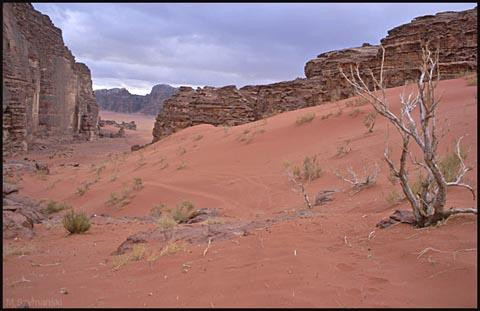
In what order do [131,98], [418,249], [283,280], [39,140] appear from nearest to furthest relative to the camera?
[283,280] < [418,249] < [39,140] < [131,98]

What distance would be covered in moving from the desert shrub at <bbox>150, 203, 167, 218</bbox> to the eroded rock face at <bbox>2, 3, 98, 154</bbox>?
1443cm

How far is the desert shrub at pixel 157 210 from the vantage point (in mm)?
9490

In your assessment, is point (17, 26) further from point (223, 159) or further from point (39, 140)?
point (223, 159)

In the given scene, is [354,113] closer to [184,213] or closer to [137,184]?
[137,184]

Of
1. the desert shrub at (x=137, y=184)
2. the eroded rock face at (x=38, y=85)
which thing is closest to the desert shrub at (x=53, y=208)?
the desert shrub at (x=137, y=184)

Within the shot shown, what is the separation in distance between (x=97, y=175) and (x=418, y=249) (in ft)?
46.7

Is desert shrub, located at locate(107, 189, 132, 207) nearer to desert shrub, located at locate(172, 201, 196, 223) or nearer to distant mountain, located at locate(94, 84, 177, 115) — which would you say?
desert shrub, located at locate(172, 201, 196, 223)

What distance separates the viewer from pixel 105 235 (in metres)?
7.36

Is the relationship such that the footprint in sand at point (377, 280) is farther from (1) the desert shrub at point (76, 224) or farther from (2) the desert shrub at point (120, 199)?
(2) the desert shrub at point (120, 199)

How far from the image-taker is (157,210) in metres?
9.66

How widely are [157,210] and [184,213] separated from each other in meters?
1.73

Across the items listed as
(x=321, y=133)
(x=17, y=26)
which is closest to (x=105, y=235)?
(x=321, y=133)

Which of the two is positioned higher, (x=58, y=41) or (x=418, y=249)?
(x=58, y=41)

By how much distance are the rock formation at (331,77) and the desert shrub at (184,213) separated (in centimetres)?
1193
